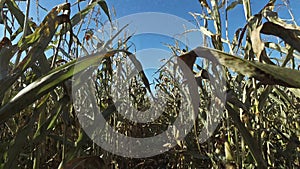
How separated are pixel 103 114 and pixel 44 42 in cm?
28

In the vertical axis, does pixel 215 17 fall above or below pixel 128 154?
above

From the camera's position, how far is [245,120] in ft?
2.08

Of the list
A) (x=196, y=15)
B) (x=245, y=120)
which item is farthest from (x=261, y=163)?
(x=196, y=15)

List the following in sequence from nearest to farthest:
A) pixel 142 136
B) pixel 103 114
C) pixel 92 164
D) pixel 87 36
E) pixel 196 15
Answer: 1. pixel 92 164
2. pixel 103 114
3. pixel 196 15
4. pixel 87 36
5. pixel 142 136

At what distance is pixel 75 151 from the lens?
0.58m

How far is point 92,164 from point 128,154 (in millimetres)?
806

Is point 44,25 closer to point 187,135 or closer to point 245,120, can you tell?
point 245,120

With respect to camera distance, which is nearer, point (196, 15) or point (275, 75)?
point (275, 75)

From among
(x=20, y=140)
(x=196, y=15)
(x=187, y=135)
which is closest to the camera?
(x=20, y=140)

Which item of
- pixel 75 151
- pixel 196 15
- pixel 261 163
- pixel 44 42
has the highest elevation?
pixel 196 15

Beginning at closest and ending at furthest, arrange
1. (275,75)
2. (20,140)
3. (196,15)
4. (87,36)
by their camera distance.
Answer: (275,75) < (20,140) < (196,15) < (87,36)

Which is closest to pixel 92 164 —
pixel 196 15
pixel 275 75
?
pixel 275 75

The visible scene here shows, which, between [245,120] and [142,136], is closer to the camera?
[245,120]

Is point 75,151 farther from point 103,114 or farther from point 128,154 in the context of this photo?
point 128,154
